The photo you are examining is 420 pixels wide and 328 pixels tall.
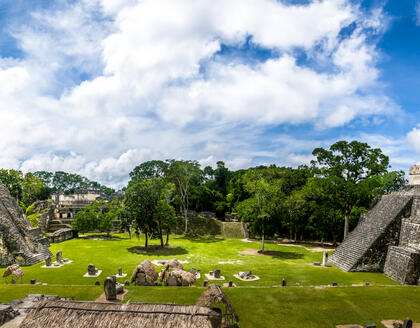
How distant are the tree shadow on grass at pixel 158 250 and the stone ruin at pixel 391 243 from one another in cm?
1605

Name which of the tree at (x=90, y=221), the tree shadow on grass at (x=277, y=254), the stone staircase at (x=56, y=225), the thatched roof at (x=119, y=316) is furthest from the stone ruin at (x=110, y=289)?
the stone staircase at (x=56, y=225)

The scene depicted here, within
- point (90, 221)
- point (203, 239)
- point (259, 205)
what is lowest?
point (203, 239)

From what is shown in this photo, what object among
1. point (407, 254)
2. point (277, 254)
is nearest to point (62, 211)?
point (277, 254)

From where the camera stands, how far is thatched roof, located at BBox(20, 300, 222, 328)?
8.84 metres

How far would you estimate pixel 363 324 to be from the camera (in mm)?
13109

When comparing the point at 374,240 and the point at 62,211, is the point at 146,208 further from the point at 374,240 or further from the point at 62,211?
the point at 62,211

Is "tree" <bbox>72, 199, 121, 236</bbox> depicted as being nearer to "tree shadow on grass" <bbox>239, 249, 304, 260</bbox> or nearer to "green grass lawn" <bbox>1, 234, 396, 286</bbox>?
"green grass lawn" <bbox>1, 234, 396, 286</bbox>

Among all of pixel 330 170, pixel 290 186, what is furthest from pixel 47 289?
pixel 290 186

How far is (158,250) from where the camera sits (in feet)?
103

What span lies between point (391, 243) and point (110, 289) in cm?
2210

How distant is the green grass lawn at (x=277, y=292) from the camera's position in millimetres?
13914

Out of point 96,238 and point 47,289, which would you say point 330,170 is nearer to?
point 47,289

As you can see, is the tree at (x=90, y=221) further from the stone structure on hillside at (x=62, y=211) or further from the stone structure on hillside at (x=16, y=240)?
the stone structure on hillside at (x=16, y=240)

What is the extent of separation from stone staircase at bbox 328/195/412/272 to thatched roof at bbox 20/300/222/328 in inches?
721
